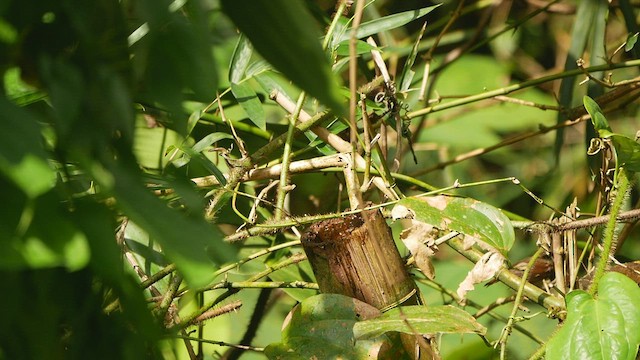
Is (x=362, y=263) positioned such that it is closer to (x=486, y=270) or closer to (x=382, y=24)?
(x=486, y=270)

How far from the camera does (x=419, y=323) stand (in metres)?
0.74

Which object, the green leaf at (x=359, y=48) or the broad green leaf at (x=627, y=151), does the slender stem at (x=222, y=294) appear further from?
the broad green leaf at (x=627, y=151)

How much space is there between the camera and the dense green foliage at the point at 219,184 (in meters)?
0.34

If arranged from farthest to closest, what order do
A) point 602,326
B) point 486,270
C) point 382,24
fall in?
1. point 382,24
2. point 486,270
3. point 602,326

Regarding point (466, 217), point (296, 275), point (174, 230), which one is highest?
point (174, 230)

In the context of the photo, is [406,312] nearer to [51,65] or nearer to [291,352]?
[291,352]

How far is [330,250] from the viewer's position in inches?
30.8

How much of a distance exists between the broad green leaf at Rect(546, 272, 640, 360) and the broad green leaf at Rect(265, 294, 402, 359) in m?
0.17

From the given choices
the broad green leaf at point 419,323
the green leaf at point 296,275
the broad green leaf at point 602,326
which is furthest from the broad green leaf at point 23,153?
the green leaf at point 296,275

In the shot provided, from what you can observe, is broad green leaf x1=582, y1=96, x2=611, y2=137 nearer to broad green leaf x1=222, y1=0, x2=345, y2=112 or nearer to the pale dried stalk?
the pale dried stalk

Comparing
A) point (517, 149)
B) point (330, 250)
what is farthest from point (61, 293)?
point (517, 149)

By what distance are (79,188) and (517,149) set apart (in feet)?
7.54

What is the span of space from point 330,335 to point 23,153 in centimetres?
50

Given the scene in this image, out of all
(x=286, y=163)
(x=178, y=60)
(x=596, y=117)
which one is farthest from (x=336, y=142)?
(x=178, y=60)
